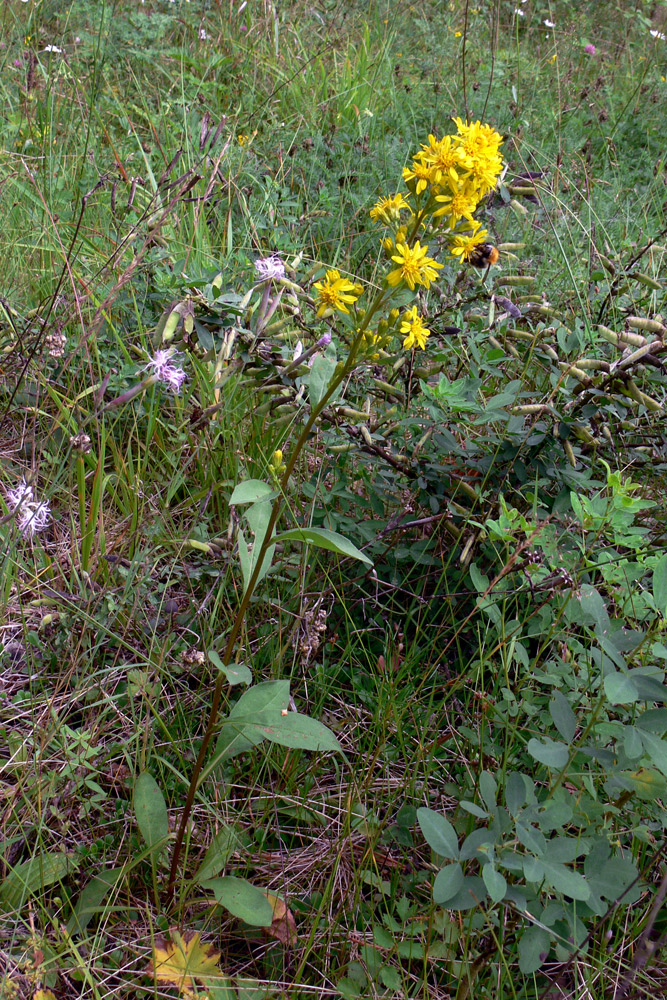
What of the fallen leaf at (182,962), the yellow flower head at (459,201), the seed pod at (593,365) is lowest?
the fallen leaf at (182,962)

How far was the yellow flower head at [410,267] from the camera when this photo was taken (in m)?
0.99

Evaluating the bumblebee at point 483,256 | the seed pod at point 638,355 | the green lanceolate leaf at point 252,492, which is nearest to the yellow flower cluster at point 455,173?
the green lanceolate leaf at point 252,492

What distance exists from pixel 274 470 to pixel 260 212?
1.72 m

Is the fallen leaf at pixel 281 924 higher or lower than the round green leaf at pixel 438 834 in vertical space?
lower

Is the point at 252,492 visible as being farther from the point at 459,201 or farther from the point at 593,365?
the point at 593,365

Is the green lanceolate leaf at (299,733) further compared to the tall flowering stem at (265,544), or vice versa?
the green lanceolate leaf at (299,733)

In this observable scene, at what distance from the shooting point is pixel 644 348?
5.16 feet

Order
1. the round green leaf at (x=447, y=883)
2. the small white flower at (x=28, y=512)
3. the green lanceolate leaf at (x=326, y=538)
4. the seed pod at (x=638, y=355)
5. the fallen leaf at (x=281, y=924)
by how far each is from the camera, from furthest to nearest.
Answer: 1. the seed pod at (x=638, y=355)
2. the small white flower at (x=28, y=512)
3. the fallen leaf at (x=281, y=924)
4. the round green leaf at (x=447, y=883)
5. the green lanceolate leaf at (x=326, y=538)

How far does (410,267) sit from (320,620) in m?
0.79

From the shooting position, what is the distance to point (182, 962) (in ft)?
3.60

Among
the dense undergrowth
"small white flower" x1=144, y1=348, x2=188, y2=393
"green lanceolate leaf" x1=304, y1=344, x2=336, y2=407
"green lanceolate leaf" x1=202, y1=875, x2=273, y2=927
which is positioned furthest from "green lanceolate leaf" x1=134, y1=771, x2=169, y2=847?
"small white flower" x1=144, y1=348, x2=188, y2=393

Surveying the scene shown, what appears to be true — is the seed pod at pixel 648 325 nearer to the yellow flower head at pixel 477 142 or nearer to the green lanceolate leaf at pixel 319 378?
the yellow flower head at pixel 477 142

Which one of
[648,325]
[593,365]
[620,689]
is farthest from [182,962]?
[648,325]

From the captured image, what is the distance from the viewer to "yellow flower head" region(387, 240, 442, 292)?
0.99 meters
